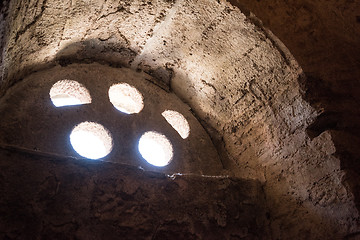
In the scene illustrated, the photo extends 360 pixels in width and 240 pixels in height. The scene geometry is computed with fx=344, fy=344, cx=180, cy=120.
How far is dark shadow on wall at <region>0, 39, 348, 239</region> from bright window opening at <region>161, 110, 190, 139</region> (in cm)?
70

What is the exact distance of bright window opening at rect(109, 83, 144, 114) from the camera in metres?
3.11

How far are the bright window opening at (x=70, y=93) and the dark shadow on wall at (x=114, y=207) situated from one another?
0.19 m

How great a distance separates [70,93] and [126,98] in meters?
0.52

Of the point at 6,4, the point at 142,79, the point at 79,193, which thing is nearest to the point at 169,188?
the point at 79,193

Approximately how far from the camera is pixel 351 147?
233 centimetres

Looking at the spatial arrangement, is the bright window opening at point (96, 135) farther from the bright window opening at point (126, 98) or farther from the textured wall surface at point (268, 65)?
the textured wall surface at point (268, 65)

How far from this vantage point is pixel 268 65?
262cm

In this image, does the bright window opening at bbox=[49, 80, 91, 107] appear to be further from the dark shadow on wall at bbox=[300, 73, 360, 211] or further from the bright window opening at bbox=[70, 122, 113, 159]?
the dark shadow on wall at bbox=[300, 73, 360, 211]

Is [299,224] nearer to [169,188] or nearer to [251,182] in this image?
[251,182]

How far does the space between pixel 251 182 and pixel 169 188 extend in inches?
28.4

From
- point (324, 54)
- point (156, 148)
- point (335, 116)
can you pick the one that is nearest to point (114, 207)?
point (156, 148)

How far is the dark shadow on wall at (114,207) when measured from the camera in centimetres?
195

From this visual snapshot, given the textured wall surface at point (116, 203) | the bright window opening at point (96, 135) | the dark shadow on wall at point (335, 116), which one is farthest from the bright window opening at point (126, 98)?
the dark shadow on wall at point (335, 116)

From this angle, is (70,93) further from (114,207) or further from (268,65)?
(268,65)
